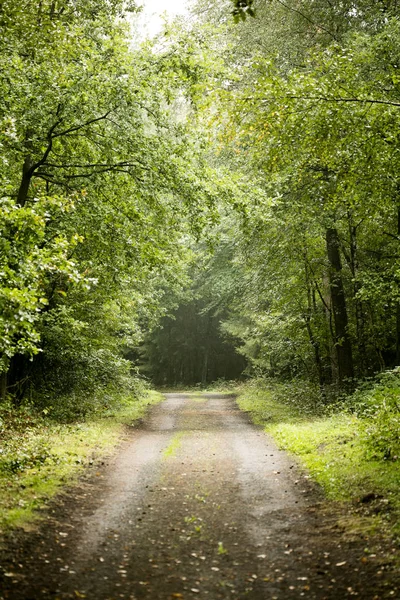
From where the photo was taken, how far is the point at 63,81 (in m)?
10.9

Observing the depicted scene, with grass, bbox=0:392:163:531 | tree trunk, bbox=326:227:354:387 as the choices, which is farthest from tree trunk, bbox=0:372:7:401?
tree trunk, bbox=326:227:354:387

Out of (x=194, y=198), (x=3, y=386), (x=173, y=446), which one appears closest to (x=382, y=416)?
(x=173, y=446)

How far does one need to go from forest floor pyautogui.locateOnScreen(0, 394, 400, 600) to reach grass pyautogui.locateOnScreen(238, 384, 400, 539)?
38cm

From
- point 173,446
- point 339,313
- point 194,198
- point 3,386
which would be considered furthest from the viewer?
point 339,313

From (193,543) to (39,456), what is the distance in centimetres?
457

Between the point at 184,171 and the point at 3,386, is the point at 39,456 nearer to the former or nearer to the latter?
the point at 3,386

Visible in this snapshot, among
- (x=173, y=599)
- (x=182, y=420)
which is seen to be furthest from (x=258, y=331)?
(x=173, y=599)

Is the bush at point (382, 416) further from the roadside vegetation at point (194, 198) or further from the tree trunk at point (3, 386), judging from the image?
the tree trunk at point (3, 386)

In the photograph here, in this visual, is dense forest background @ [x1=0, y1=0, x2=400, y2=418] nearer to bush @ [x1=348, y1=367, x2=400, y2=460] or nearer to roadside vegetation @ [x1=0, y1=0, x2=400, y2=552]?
roadside vegetation @ [x1=0, y1=0, x2=400, y2=552]

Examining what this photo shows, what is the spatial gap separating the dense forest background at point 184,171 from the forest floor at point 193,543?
2.97 metres

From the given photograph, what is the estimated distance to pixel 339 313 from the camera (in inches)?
688

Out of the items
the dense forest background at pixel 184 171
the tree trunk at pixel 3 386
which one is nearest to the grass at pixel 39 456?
the tree trunk at pixel 3 386

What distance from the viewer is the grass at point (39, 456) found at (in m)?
7.24

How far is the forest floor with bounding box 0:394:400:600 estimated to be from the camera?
5023 mm
